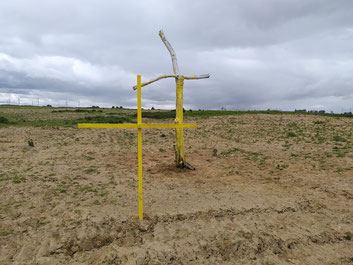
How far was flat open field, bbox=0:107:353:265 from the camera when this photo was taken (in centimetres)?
348

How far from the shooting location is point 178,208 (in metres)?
4.91

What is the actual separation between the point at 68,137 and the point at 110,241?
11060 mm

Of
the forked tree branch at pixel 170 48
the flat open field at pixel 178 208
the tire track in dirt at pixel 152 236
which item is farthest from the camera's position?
the forked tree branch at pixel 170 48

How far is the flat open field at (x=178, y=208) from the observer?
11.4 ft

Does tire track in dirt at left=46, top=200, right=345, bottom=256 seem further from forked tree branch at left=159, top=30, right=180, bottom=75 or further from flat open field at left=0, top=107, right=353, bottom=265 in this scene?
forked tree branch at left=159, top=30, right=180, bottom=75

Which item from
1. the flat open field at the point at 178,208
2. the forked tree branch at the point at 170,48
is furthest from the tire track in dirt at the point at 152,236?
the forked tree branch at the point at 170,48

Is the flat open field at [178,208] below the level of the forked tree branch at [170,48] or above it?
below

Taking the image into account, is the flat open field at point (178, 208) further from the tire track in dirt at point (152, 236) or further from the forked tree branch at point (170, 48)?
the forked tree branch at point (170, 48)

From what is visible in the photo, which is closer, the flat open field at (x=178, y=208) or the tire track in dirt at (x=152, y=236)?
the flat open field at (x=178, y=208)

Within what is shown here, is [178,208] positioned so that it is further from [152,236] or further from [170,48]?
[170,48]

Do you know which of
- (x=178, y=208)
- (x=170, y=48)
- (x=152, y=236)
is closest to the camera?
(x=152, y=236)

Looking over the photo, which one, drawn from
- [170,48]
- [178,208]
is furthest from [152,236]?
[170,48]

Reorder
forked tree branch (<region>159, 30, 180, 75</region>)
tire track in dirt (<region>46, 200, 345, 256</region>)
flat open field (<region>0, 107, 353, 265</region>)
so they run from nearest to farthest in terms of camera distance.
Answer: flat open field (<region>0, 107, 353, 265</region>)
tire track in dirt (<region>46, 200, 345, 256</region>)
forked tree branch (<region>159, 30, 180, 75</region>)

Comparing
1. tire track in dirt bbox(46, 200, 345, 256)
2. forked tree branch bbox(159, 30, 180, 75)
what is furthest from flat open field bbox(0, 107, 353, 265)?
forked tree branch bbox(159, 30, 180, 75)
